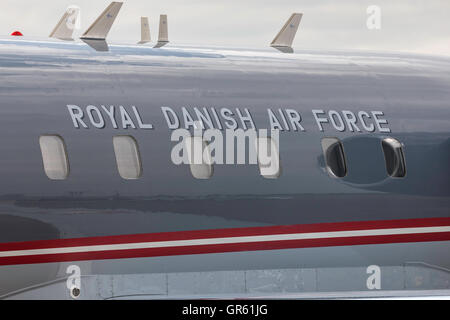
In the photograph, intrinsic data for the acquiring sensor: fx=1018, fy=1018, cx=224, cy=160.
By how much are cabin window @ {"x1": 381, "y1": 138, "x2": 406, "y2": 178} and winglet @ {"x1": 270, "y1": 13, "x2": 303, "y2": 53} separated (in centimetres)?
249

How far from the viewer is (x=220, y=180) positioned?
15.0 m

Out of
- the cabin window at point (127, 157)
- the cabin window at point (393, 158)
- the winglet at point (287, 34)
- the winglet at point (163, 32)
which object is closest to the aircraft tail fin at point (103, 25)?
the winglet at point (163, 32)

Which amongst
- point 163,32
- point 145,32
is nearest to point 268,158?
point 163,32

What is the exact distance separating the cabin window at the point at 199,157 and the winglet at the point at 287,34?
3162 millimetres

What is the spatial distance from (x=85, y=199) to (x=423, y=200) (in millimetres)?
5534

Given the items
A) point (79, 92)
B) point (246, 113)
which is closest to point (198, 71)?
point (246, 113)

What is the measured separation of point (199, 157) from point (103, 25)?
9.42ft

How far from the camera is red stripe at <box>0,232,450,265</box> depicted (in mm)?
13805

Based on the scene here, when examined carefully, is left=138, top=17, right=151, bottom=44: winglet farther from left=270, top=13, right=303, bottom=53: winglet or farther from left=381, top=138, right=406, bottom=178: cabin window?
left=381, top=138, right=406, bottom=178: cabin window

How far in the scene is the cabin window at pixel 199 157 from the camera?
588 inches

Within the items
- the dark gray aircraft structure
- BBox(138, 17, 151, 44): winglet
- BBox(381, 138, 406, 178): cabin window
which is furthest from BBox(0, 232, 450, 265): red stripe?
BBox(138, 17, 151, 44): winglet

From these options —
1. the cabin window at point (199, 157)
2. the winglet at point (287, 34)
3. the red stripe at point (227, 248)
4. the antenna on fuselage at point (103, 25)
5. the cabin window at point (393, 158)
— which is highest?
the antenna on fuselage at point (103, 25)

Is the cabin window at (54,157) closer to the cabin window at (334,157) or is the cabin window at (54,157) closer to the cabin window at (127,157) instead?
the cabin window at (127,157)

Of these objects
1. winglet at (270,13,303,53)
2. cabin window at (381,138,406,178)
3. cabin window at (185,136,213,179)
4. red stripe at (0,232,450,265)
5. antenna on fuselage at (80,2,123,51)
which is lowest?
red stripe at (0,232,450,265)
